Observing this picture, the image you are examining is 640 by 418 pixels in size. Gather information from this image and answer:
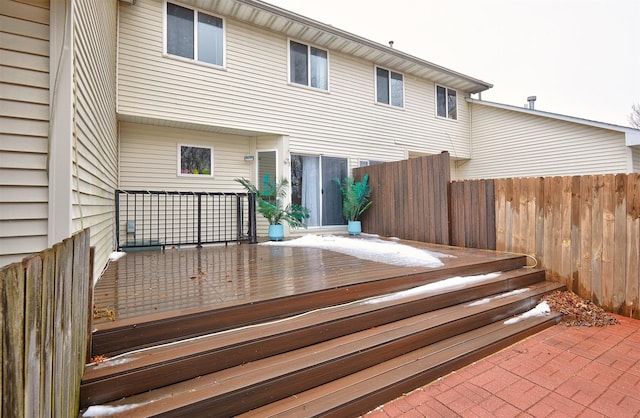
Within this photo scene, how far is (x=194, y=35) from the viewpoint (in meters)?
6.34

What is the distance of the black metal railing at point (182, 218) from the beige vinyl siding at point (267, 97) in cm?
158

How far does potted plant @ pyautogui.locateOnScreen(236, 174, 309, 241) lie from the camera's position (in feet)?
21.9

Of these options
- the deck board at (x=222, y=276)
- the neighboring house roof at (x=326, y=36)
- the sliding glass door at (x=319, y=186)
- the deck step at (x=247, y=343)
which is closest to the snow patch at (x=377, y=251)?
the deck board at (x=222, y=276)

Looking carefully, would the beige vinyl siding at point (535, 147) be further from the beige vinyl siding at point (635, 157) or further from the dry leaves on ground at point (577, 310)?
the dry leaves on ground at point (577, 310)

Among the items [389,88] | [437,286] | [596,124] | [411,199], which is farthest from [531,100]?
[437,286]

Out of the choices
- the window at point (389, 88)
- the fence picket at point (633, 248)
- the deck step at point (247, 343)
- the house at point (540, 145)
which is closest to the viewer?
the deck step at point (247, 343)

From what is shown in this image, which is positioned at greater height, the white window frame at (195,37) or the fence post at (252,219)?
the white window frame at (195,37)

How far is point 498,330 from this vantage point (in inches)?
115

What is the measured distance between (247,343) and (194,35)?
21.3ft

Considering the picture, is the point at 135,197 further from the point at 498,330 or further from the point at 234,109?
the point at 498,330

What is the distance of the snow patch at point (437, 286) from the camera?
9.69 feet

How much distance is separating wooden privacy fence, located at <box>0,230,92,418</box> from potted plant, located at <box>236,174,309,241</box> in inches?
203

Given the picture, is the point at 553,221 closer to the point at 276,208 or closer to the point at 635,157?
the point at 276,208

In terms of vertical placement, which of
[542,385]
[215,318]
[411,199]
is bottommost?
[542,385]
